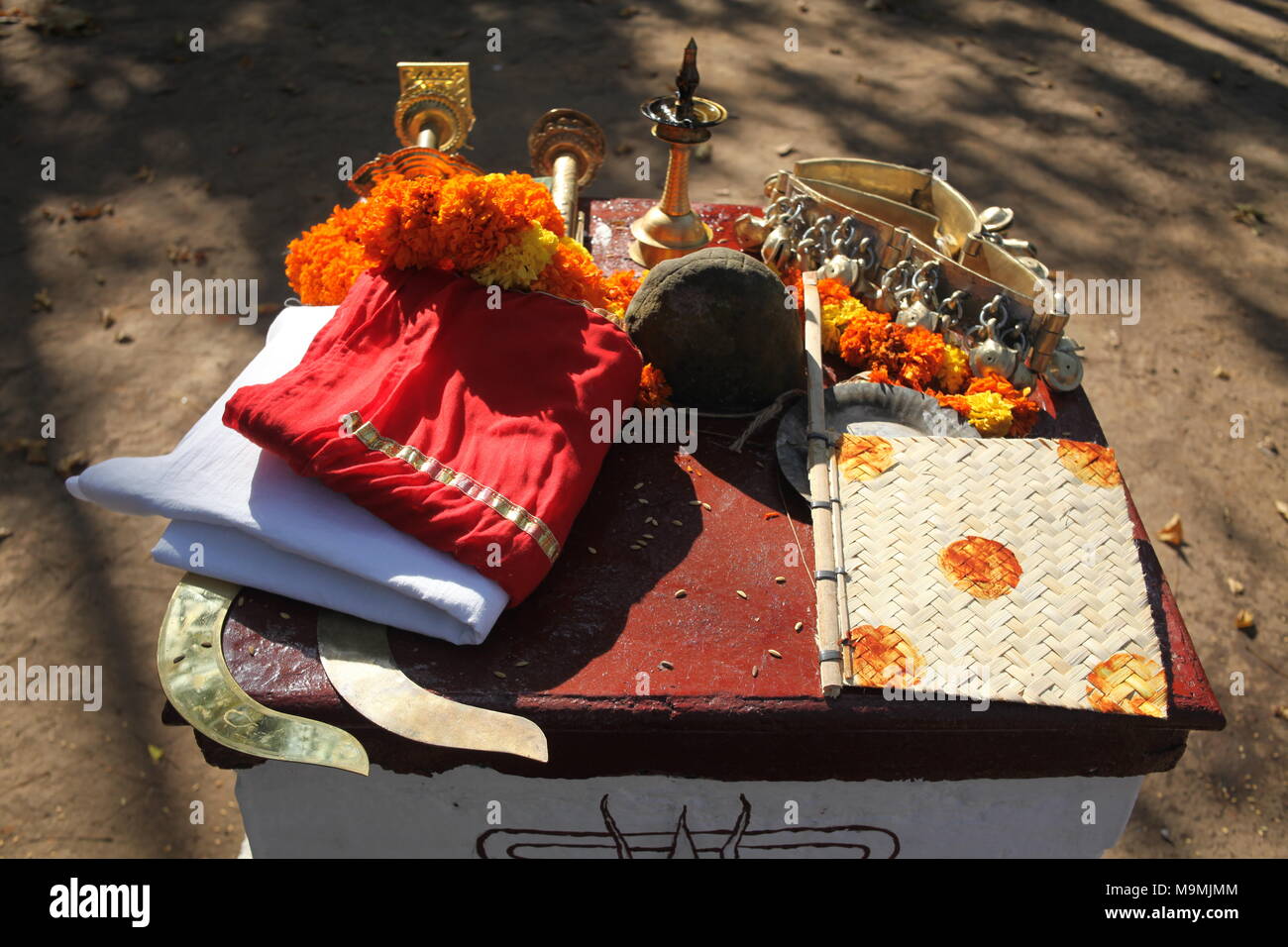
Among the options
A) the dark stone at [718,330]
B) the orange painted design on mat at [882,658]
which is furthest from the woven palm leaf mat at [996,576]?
the dark stone at [718,330]

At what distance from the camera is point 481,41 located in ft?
21.1

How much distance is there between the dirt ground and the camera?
2998mm

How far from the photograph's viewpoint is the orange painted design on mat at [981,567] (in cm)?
211

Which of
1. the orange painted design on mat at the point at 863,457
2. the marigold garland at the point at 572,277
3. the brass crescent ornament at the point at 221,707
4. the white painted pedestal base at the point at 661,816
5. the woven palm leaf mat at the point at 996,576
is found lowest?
the white painted pedestal base at the point at 661,816

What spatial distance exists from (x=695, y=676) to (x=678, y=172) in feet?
5.38

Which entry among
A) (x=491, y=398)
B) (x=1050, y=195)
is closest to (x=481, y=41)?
(x=1050, y=195)

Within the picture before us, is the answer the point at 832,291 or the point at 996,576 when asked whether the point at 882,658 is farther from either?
the point at 832,291

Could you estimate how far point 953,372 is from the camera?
273 cm

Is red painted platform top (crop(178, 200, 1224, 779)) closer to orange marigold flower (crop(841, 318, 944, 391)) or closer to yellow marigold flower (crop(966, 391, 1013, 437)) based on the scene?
yellow marigold flower (crop(966, 391, 1013, 437))

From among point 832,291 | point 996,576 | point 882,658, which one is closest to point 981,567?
point 996,576

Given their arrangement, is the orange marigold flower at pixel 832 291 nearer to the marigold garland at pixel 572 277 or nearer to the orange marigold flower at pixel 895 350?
the orange marigold flower at pixel 895 350

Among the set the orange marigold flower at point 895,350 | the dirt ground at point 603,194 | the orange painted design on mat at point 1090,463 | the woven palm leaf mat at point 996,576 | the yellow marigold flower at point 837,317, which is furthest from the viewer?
the dirt ground at point 603,194

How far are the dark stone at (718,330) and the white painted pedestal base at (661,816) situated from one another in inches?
38.3

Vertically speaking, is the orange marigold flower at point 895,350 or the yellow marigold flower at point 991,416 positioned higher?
the orange marigold flower at point 895,350
